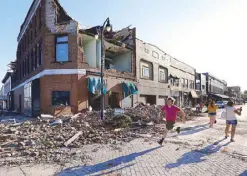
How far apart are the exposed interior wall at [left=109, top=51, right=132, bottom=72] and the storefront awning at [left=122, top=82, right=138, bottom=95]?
7.66 ft

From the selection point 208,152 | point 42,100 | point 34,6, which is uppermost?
point 34,6

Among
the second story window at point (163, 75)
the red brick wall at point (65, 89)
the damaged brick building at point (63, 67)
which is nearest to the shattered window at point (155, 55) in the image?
the second story window at point (163, 75)

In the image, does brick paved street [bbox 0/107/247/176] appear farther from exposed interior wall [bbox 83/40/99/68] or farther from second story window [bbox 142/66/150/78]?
second story window [bbox 142/66/150/78]

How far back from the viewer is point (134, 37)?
82.1 feet

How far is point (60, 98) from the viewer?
60.3ft

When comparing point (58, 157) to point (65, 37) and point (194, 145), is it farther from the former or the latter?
point (65, 37)

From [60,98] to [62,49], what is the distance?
3957 millimetres

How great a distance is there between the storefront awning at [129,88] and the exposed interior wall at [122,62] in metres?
2.33

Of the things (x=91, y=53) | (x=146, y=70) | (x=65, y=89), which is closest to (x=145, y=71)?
(x=146, y=70)

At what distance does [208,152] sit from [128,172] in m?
3.23

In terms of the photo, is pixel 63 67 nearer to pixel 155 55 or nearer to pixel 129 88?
pixel 129 88

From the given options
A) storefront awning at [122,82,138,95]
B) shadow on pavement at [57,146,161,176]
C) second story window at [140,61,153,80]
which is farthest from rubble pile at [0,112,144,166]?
second story window at [140,61,153,80]

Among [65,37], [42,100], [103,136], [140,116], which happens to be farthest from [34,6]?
[103,136]

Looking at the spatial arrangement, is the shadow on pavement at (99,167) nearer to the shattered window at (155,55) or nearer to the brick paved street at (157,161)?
the brick paved street at (157,161)
